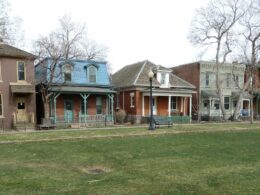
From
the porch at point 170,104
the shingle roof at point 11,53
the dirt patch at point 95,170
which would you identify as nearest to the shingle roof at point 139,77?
the porch at point 170,104

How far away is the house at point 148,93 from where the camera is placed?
107 feet

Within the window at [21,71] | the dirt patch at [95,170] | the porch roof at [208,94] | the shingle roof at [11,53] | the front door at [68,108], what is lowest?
the dirt patch at [95,170]

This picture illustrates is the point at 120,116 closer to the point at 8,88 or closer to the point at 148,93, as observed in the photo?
the point at 148,93

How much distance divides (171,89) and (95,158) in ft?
76.3

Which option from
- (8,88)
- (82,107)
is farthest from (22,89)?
A: (82,107)

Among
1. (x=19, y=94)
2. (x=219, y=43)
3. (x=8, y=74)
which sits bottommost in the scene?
(x=19, y=94)

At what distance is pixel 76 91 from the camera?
2733 cm

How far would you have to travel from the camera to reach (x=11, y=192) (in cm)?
688

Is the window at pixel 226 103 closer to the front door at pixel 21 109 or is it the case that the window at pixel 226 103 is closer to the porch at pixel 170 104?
the porch at pixel 170 104

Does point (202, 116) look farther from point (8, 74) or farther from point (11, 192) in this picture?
point (11, 192)

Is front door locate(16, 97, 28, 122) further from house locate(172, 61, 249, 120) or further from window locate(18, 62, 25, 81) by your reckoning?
house locate(172, 61, 249, 120)

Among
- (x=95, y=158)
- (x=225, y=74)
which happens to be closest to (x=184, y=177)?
(x=95, y=158)

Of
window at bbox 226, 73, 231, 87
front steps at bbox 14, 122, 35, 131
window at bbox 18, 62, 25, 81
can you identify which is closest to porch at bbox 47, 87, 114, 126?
front steps at bbox 14, 122, 35, 131

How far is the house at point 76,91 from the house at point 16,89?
150cm
